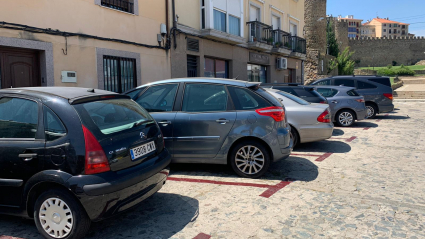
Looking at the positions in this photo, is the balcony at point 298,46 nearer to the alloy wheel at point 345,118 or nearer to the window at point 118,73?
the alloy wheel at point 345,118

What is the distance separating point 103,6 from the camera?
10.1 m

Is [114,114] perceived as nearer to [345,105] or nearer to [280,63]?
[345,105]

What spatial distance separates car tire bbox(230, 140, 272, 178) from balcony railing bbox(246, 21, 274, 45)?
13.1m

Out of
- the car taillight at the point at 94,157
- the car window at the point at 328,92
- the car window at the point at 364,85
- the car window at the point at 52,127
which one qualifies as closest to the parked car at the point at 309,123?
the car window at the point at 328,92

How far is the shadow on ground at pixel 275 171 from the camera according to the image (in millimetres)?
5500

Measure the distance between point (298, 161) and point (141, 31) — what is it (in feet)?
24.5

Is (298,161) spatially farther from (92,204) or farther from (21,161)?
(21,161)

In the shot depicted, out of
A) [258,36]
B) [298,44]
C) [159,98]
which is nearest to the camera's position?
[159,98]

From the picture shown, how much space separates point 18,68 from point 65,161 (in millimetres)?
6428

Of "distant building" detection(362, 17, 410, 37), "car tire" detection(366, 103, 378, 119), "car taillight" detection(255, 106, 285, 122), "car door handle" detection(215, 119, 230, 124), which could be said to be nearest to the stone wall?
"distant building" detection(362, 17, 410, 37)

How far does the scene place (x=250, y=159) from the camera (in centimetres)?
531

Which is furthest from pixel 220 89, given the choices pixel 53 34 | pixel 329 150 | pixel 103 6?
pixel 103 6

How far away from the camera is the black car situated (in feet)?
10.3

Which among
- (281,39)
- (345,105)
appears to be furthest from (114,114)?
(281,39)
